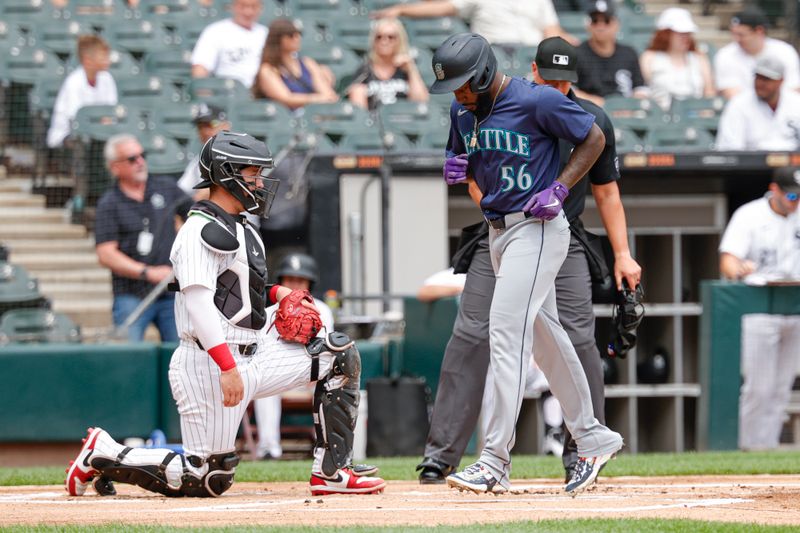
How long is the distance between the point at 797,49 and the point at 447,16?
3477 mm

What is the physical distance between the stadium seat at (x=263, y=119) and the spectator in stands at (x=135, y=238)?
1370mm

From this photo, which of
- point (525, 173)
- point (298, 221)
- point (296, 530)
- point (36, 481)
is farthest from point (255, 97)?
point (296, 530)

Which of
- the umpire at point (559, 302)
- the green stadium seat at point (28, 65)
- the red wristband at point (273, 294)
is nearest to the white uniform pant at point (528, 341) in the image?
the umpire at point (559, 302)

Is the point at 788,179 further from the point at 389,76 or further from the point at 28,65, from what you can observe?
the point at 28,65

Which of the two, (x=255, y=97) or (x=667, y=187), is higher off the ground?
(x=255, y=97)

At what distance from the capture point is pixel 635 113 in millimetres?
11375

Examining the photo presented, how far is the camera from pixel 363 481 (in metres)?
5.41

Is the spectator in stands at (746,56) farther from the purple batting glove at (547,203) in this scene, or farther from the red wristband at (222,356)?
the red wristband at (222,356)

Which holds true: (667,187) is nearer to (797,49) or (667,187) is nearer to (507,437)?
(797,49)

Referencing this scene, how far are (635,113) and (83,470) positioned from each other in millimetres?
7055

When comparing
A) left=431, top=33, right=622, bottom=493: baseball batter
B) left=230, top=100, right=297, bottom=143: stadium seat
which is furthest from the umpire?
left=230, top=100, right=297, bottom=143: stadium seat

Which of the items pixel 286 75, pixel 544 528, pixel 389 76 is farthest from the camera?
pixel 389 76

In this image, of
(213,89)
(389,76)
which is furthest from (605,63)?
(213,89)

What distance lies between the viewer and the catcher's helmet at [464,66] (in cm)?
514
